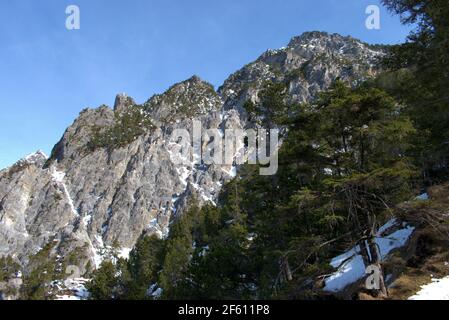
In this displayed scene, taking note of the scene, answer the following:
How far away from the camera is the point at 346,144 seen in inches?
605

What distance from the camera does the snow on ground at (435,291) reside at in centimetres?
1194

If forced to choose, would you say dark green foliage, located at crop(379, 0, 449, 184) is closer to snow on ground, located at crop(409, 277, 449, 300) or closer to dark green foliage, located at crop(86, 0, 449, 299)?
dark green foliage, located at crop(86, 0, 449, 299)

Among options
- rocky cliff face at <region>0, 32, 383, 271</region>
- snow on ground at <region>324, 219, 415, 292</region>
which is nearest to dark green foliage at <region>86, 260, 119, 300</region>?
snow on ground at <region>324, 219, 415, 292</region>

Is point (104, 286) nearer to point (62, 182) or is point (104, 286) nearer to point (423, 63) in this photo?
point (423, 63)

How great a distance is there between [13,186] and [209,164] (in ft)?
272

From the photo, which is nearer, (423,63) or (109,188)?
(423,63)

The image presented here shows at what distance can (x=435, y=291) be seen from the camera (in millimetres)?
12383

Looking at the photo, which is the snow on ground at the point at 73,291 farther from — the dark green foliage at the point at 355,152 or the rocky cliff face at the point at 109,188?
the dark green foliage at the point at 355,152

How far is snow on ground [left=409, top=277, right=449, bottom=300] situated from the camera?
11938 mm

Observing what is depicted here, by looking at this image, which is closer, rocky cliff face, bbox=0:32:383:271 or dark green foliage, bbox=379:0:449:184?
dark green foliage, bbox=379:0:449:184

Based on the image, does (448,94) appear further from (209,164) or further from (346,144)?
(209,164)

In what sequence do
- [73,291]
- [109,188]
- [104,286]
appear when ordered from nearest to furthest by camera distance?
1. [104,286]
2. [73,291]
3. [109,188]

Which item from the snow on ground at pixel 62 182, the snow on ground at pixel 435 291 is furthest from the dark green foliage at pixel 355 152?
the snow on ground at pixel 62 182

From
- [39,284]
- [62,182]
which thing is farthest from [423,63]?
[62,182]
